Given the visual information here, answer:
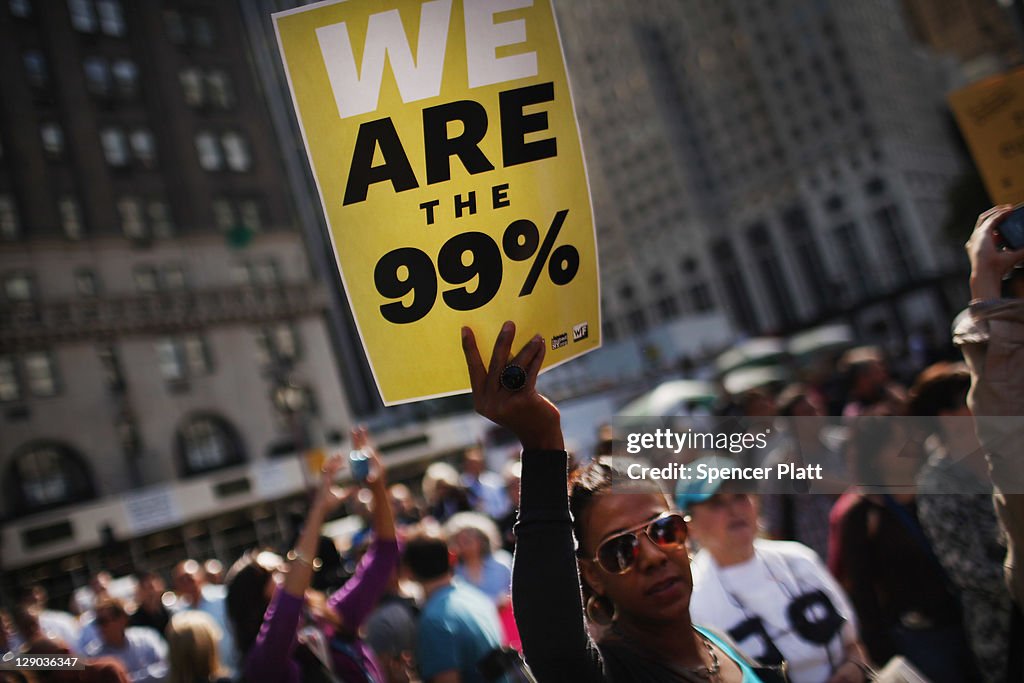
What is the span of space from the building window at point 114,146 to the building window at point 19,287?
6.37 m

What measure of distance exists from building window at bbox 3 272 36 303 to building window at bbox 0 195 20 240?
151cm

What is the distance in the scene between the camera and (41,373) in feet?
94.7

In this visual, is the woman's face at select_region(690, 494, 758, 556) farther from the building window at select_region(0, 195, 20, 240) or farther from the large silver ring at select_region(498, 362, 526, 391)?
the building window at select_region(0, 195, 20, 240)

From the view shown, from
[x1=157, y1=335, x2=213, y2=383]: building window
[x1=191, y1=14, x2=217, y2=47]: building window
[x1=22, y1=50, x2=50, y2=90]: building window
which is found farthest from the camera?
[x1=191, y1=14, x2=217, y2=47]: building window

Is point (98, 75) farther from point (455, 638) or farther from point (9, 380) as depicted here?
point (455, 638)

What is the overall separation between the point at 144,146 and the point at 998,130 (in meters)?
36.3

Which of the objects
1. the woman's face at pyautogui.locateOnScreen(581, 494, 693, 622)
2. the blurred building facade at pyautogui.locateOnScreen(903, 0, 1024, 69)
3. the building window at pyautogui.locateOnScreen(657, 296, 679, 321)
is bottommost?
the woman's face at pyautogui.locateOnScreen(581, 494, 693, 622)

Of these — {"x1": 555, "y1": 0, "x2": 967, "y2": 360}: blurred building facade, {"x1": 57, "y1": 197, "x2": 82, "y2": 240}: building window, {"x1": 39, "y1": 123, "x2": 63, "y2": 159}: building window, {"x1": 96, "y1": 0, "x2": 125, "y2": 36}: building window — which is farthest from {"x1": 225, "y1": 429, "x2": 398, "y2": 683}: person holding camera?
{"x1": 555, "y1": 0, "x2": 967, "y2": 360}: blurred building facade

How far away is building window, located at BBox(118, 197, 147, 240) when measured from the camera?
107 ft

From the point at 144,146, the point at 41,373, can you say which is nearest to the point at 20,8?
the point at 144,146

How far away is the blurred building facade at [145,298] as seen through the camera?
27.7 m

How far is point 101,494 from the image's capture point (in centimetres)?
2862

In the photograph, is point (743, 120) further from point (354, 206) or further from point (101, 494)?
point (354, 206)

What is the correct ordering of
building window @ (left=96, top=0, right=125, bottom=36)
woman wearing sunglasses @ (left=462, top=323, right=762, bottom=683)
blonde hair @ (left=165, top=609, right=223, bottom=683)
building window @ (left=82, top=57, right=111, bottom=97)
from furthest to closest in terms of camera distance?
building window @ (left=96, top=0, right=125, bottom=36) < building window @ (left=82, top=57, right=111, bottom=97) < blonde hair @ (left=165, top=609, right=223, bottom=683) < woman wearing sunglasses @ (left=462, top=323, right=762, bottom=683)
